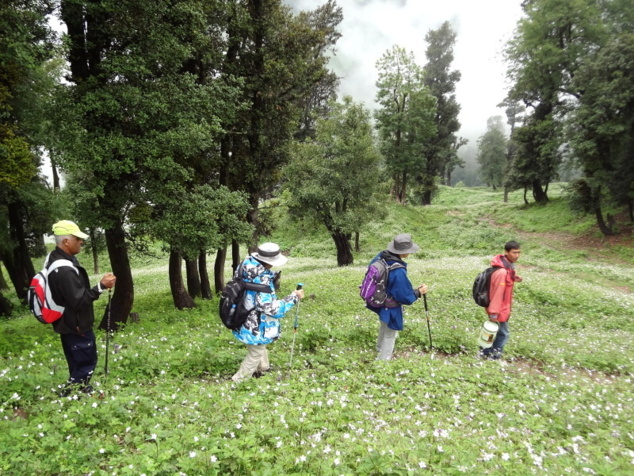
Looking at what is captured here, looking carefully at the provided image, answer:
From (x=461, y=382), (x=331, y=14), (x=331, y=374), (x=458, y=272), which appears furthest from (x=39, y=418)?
(x=331, y=14)

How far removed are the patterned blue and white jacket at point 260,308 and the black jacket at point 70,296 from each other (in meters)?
2.49

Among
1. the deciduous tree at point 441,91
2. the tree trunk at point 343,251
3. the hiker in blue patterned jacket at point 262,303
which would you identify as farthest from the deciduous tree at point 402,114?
the hiker in blue patterned jacket at point 262,303

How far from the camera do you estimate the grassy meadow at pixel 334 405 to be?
4035 millimetres

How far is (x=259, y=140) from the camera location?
53.8 ft

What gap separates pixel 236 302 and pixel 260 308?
46cm

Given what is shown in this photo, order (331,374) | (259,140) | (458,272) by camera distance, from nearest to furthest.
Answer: (331,374) → (259,140) → (458,272)

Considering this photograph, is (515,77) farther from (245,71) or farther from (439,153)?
(245,71)

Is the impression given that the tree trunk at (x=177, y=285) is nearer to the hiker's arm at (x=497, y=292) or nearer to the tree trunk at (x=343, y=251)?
the hiker's arm at (x=497, y=292)

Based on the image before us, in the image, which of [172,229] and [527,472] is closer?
[527,472]

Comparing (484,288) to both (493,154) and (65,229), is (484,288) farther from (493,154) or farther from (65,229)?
(493,154)

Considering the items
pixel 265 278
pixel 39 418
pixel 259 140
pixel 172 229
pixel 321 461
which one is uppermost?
pixel 259 140

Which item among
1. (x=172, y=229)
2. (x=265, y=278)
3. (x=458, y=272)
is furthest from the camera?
(x=458, y=272)

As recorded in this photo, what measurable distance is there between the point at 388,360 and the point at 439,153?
4942 centimetres

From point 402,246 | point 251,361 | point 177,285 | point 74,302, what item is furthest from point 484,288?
point 177,285
